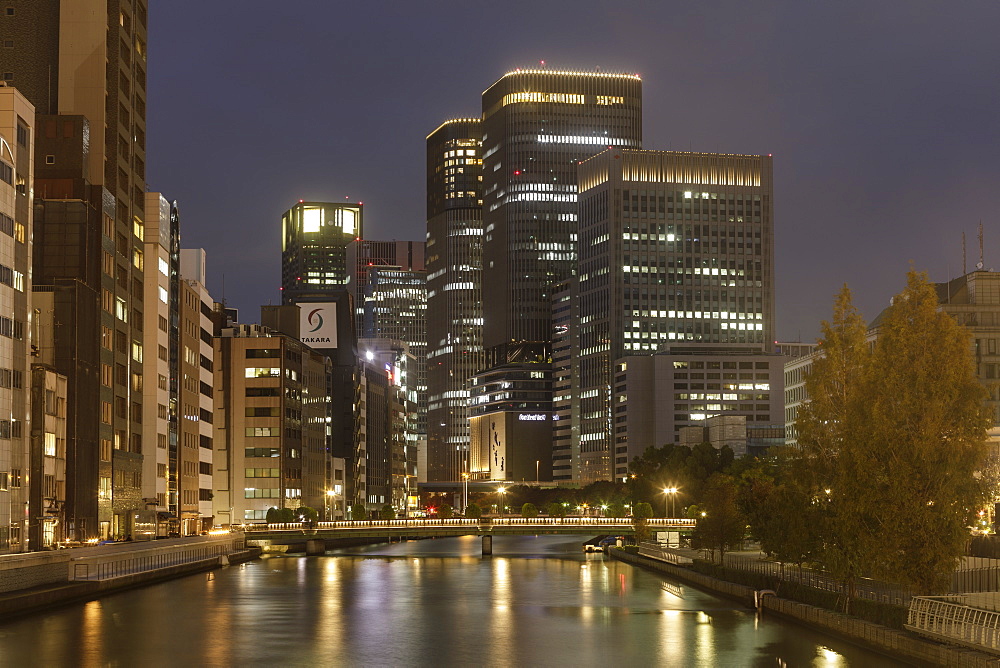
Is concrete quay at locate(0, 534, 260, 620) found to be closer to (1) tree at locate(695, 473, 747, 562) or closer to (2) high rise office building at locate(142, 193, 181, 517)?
(2) high rise office building at locate(142, 193, 181, 517)

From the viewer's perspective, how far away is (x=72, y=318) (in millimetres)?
140125

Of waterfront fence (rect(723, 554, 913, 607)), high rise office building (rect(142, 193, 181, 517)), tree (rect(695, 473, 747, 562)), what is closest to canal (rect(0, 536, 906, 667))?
waterfront fence (rect(723, 554, 913, 607))

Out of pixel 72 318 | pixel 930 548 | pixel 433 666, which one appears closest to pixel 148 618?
pixel 433 666

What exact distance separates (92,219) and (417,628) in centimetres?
8616

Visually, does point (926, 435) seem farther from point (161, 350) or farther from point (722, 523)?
point (161, 350)

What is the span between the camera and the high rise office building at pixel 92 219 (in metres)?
141

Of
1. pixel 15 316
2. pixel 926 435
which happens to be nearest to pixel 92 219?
pixel 15 316

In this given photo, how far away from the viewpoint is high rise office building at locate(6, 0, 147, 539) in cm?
14075

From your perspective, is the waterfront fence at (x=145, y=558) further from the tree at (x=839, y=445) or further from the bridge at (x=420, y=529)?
the tree at (x=839, y=445)

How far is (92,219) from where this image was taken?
474 ft

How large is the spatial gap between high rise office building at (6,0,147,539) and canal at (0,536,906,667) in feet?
111

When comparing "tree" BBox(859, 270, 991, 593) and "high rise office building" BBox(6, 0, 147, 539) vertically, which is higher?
"high rise office building" BBox(6, 0, 147, 539)

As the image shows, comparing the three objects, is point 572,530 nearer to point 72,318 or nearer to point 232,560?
point 232,560

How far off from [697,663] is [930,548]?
11.3 metres
